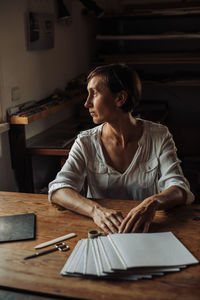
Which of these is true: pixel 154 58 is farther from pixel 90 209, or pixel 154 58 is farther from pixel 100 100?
pixel 90 209

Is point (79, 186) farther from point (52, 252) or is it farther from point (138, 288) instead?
point (138, 288)

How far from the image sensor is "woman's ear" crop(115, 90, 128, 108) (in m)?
1.81

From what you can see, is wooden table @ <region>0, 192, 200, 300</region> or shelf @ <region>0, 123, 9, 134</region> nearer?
wooden table @ <region>0, 192, 200, 300</region>

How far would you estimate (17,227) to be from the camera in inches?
57.7

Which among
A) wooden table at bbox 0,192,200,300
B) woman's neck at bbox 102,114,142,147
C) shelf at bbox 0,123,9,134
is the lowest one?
wooden table at bbox 0,192,200,300

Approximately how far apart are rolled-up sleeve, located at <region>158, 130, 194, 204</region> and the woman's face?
1.07 ft

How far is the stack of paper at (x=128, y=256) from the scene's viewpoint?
111cm

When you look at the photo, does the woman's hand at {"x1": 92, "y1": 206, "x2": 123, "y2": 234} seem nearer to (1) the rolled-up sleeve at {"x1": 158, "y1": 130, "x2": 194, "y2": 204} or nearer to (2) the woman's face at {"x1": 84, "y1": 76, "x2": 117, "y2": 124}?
(1) the rolled-up sleeve at {"x1": 158, "y1": 130, "x2": 194, "y2": 204}

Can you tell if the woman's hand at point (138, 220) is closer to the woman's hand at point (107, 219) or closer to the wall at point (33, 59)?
the woman's hand at point (107, 219)

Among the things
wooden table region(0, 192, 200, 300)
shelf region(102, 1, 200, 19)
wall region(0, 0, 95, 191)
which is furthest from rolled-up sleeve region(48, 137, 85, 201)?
shelf region(102, 1, 200, 19)

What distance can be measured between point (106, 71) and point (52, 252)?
3.07 ft

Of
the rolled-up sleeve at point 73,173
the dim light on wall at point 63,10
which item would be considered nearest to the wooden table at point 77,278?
the rolled-up sleeve at point 73,173

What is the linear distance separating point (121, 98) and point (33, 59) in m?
1.37

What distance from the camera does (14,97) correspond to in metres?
2.65
